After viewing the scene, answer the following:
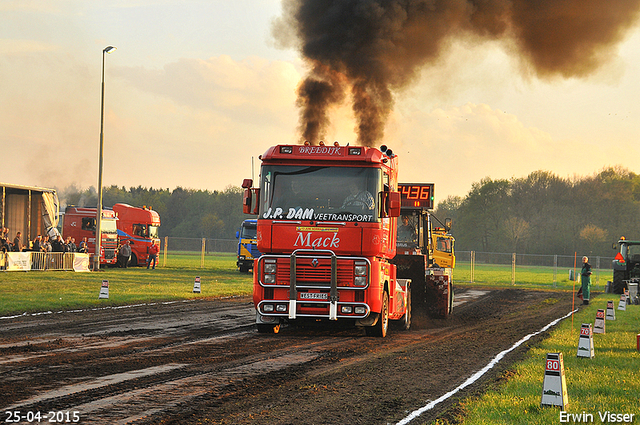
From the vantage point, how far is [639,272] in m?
32.0

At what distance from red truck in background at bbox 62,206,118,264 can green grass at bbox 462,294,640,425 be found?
110ft

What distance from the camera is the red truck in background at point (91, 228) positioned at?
41.9 meters

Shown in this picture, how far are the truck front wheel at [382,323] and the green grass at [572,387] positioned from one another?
292cm

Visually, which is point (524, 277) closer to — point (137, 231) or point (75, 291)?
point (137, 231)

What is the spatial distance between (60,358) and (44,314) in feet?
24.5

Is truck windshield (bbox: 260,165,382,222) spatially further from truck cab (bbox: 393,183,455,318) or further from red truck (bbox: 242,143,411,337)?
truck cab (bbox: 393,183,455,318)

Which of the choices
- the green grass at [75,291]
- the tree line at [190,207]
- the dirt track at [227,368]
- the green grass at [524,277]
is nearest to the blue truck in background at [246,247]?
Answer: the green grass at [75,291]

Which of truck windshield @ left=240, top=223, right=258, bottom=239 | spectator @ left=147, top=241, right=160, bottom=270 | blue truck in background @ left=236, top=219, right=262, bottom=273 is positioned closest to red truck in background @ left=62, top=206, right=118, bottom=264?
spectator @ left=147, top=241, right=160, bottom=270

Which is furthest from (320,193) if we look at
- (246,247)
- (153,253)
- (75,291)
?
(153,253)

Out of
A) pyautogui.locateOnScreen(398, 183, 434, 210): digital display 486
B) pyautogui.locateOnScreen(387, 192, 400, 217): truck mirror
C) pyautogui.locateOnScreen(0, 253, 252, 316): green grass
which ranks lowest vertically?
pyautogui.locateOnScreen(0, 253, 252, 316): green grass

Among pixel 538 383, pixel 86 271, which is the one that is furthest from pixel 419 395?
pixel 86 271

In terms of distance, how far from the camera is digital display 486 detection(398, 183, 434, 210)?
18.0 metres

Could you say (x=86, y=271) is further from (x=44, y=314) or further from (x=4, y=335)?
(x=4, y=335)

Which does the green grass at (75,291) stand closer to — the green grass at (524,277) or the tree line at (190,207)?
the green grass at (524,277)
